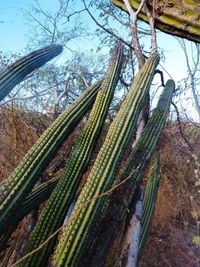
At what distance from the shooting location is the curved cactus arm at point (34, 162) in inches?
56.7

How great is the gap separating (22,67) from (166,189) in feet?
16.4

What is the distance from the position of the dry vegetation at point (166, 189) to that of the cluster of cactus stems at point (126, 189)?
230cm

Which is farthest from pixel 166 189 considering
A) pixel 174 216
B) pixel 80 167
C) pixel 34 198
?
pixel 80 167

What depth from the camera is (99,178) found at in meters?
1.46

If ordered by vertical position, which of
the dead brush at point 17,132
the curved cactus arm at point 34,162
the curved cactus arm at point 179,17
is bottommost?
the curved cactus arm at point 34,162

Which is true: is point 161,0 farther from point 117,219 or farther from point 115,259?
point 115,259

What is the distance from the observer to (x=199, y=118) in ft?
39.9

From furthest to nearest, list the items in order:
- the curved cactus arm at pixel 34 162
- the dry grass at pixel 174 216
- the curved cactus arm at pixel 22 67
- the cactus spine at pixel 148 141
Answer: the dry grass at pixel 174 216
the curved cactus arm at pixel 22 67
the cactus spine at pixel 148 141
the curved cactus arm at pixel 34 162

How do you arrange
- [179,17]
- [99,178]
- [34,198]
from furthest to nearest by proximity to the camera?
[34,198], [99,178], [179,17]

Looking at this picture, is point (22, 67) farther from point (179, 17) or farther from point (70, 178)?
point (179, 17)


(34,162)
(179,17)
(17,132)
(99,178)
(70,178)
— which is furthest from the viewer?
(17,132)

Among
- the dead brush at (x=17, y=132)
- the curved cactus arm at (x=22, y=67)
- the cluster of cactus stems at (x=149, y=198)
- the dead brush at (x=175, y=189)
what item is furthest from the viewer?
the dead brush at (x=175, y=189)

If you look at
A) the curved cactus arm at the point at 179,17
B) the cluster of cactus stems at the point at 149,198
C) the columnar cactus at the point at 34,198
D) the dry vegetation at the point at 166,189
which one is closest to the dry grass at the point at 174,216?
the dry vegetation at the point at 166,189

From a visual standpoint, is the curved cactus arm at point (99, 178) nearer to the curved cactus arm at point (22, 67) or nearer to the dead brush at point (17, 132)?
the curved cactus arm at point (22, 67)
